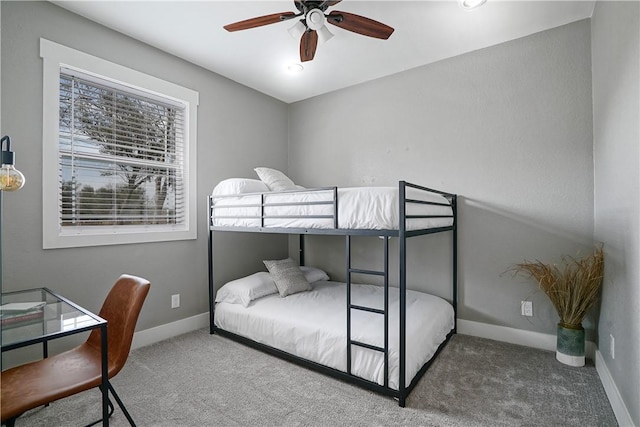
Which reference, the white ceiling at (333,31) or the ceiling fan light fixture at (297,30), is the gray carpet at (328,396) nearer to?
the ceiling fan light fixture at (297,30)

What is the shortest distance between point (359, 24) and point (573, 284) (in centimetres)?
235

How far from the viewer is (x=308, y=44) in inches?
86.0

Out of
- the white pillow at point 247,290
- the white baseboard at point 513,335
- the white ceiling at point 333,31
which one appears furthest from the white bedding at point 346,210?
the white ceiling at point 333,31

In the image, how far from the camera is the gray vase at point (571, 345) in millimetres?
2207

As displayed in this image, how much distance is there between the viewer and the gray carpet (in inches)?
66.4

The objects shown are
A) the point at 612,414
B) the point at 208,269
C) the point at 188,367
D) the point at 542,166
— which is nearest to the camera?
the point at 612,414

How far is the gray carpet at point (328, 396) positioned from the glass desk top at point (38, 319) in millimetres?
664

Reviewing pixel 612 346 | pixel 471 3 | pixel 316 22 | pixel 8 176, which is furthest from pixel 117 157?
pixel 612 346

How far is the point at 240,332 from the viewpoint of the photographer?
105 inches

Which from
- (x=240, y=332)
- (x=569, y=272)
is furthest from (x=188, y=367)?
(x=569, y=272)

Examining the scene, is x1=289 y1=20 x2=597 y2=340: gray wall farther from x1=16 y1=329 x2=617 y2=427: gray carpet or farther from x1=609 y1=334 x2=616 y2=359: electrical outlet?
x1=16 y1=329 x2=617 y2=427: gray carpet

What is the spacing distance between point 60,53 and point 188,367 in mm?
2402

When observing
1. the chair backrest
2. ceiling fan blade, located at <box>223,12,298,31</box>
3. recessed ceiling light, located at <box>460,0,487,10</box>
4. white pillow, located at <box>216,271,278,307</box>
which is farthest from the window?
recessed ceiling light, located at <box>460,0,487,10</box>

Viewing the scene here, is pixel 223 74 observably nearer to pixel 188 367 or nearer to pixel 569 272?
pixel 188 367
